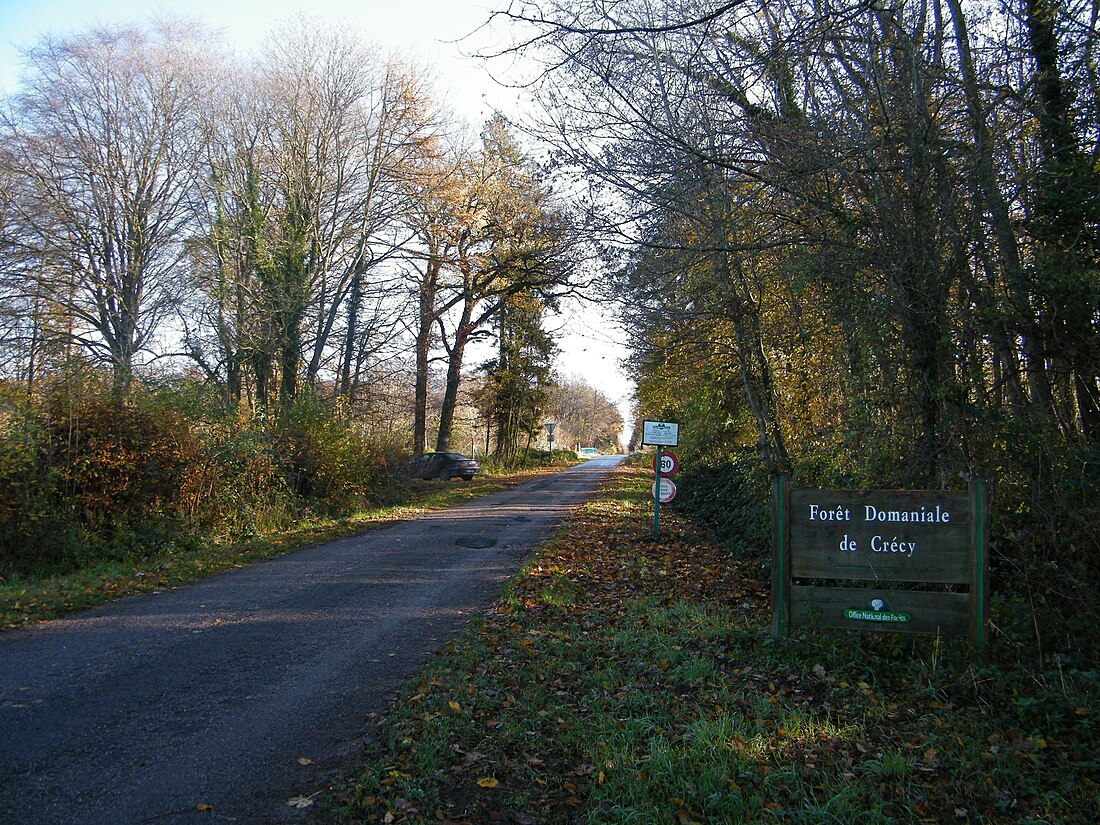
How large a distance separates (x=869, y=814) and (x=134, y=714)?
4671 mm

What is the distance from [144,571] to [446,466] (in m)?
22.3

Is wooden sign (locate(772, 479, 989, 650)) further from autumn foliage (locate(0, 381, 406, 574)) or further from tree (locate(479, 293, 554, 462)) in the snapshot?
tree (locate(479, 293, 554, 462))

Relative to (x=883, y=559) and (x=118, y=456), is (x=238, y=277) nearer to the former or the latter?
(x=118, y=456)

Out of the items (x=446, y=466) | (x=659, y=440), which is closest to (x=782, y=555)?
(x=659, y=440)

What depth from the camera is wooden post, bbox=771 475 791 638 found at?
6039 millimetres

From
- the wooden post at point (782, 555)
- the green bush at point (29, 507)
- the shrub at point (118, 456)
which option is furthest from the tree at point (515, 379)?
the wooden post at point (782, 555)

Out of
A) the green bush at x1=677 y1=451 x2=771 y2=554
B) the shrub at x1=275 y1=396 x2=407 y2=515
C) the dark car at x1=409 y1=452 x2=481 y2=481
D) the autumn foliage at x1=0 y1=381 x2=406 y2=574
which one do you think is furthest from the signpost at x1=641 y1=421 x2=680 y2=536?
the dark car at x1=409 y1=452 x2=481 y2=481

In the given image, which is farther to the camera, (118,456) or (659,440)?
(659,440)

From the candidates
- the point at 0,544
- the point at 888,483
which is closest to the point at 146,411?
the point at 0,544

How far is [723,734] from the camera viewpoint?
438 cm

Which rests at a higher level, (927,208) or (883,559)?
(927,208)

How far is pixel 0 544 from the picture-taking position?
33.6ft

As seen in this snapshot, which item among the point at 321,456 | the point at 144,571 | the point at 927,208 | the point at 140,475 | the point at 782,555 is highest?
the point at 927,208

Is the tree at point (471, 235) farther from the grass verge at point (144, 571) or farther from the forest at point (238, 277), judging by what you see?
the grass verge at point (144, 571)
